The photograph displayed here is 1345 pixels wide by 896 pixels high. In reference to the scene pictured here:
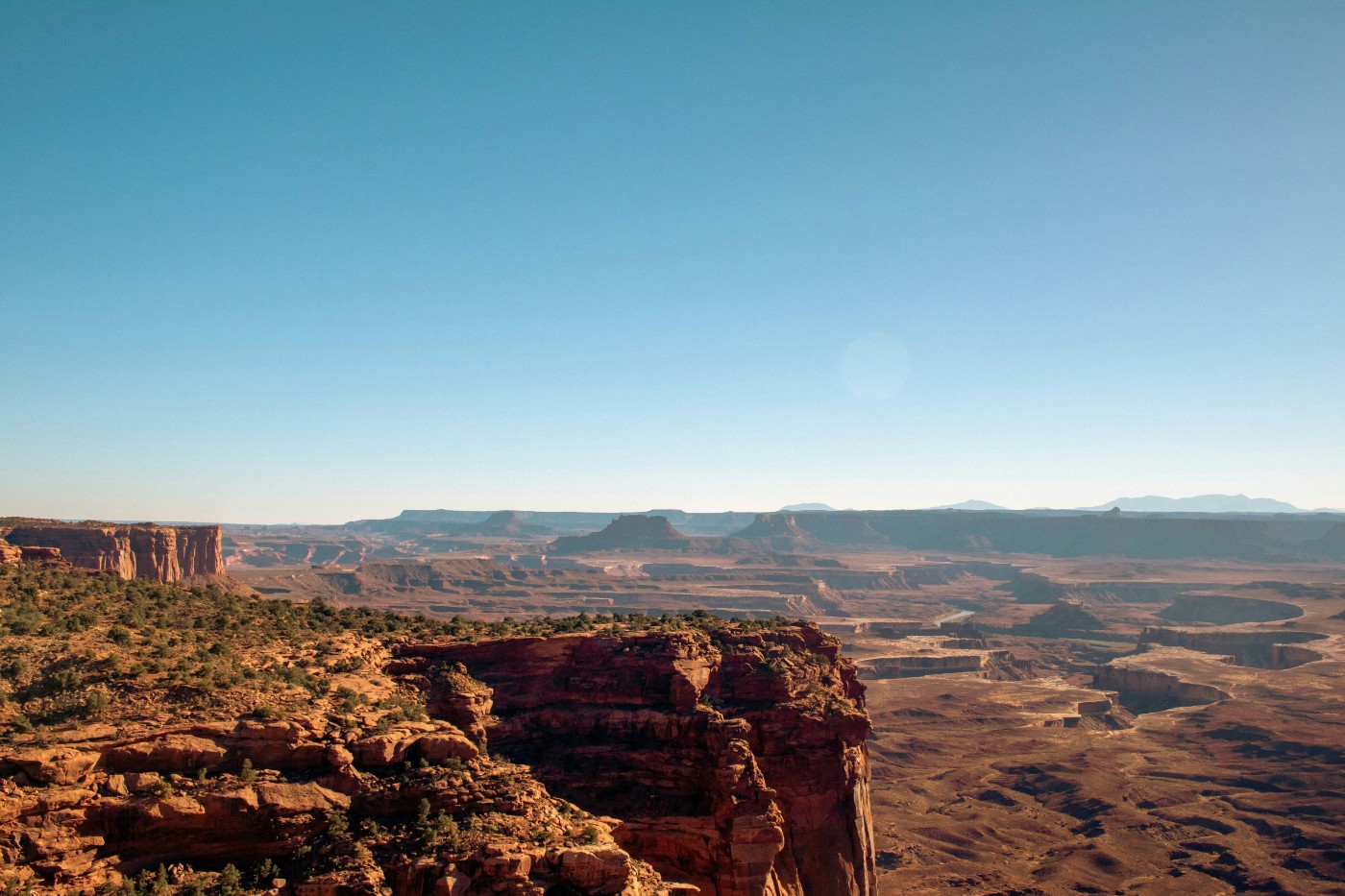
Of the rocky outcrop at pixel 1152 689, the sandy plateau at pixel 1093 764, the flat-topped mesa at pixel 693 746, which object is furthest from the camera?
the rocky outcrop at pixel 1152 689

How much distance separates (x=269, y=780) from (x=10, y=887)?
5652mm

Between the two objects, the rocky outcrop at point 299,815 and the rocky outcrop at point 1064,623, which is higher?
the rocky outcrop at point 299,815

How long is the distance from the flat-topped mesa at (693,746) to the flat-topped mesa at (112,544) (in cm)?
4958

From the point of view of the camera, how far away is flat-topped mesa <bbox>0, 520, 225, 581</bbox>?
7619 centimetres

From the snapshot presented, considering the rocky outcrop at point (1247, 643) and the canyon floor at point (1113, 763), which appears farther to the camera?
the rocky outcrop at point (1247, 643)

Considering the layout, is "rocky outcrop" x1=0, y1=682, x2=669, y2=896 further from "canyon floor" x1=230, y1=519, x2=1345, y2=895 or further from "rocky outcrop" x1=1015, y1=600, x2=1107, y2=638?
"rocky outcrop" x1=1015, y1=600, x2=1107, y2=638

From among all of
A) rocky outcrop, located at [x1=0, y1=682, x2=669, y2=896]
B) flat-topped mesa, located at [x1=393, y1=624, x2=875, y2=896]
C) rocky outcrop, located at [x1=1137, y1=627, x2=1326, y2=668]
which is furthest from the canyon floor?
rocky outcrop, located at [x1=0, y1=682, x2=669, y2=896]

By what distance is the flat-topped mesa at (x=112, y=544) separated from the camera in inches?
3000

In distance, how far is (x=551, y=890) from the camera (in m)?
21.8

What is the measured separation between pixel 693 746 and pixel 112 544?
265 feet

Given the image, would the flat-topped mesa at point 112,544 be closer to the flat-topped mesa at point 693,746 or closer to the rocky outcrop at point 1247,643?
the flat-topped mesa at point 693,746

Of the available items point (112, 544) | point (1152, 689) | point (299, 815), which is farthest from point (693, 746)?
→ point (1152, 689)

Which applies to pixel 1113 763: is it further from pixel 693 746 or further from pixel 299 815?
pixel 299 815


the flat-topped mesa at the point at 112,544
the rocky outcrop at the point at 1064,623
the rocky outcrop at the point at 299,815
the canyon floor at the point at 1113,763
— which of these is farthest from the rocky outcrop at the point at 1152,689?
the flat-topped mesa at the point at 112,544
